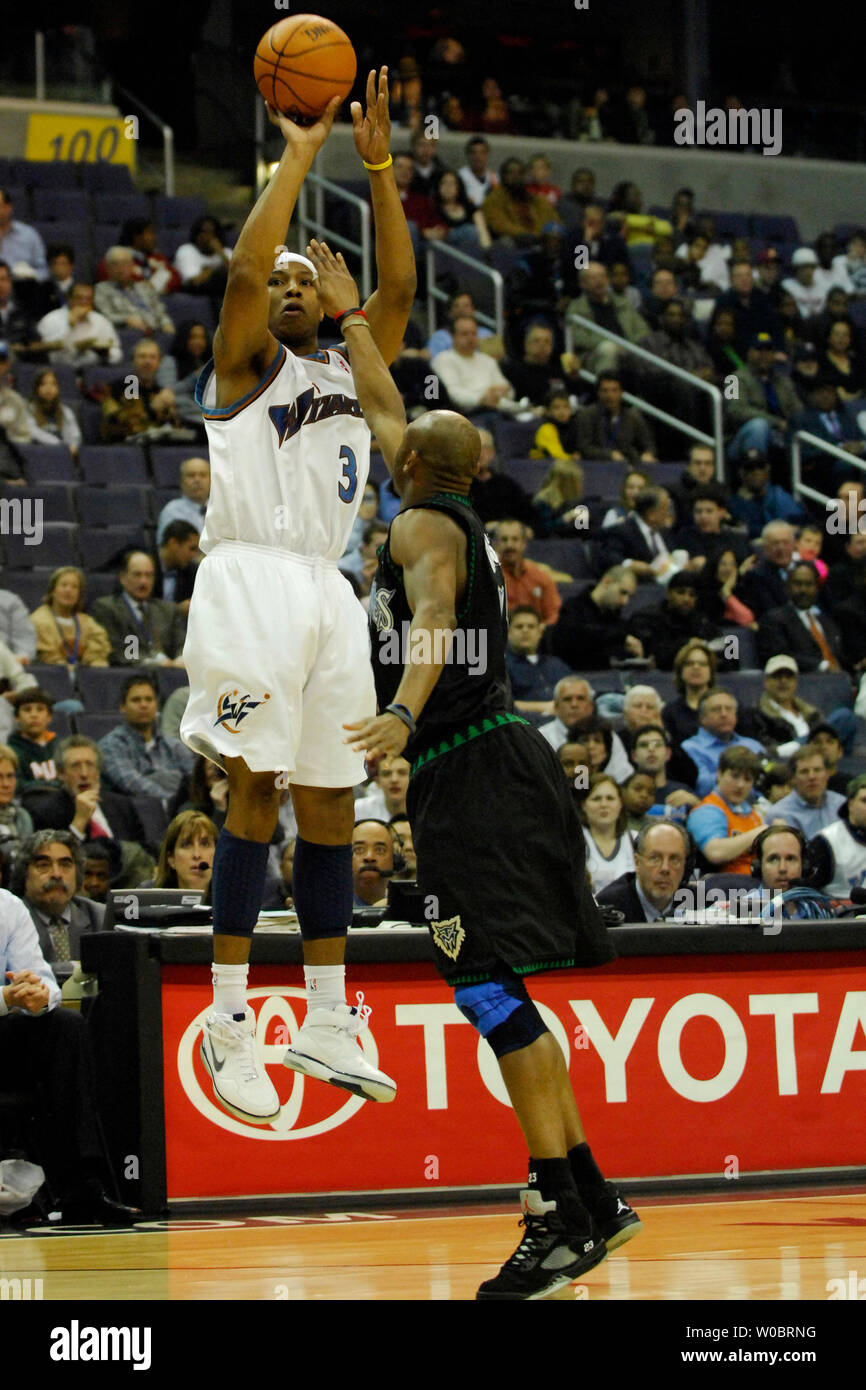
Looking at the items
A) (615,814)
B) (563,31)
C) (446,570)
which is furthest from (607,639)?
(563,31)

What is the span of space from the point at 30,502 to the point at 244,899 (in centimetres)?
716

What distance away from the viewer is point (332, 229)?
15.8 meters

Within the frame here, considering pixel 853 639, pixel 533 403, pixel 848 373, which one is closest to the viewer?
pixel 853 639

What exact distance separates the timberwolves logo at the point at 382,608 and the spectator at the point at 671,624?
7.19m

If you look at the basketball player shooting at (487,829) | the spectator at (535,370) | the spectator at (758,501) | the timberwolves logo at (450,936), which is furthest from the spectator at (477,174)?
the timberwolves logo at (450,936)

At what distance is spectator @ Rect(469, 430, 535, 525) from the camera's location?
507 inches

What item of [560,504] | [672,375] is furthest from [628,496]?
[672,375]

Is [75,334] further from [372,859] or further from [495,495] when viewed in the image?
[372,859]

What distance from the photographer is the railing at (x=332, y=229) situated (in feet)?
49.0

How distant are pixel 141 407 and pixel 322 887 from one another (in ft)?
25.6

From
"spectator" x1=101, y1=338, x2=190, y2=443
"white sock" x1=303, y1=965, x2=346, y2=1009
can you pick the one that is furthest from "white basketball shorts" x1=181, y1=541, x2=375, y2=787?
"spectator" x1=101, y1=338, x2=190, y2=443

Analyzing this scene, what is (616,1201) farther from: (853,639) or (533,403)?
(533,403)

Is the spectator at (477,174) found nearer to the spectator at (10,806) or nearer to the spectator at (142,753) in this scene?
the spectator at (142,753)

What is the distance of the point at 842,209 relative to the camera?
66.0 feet
